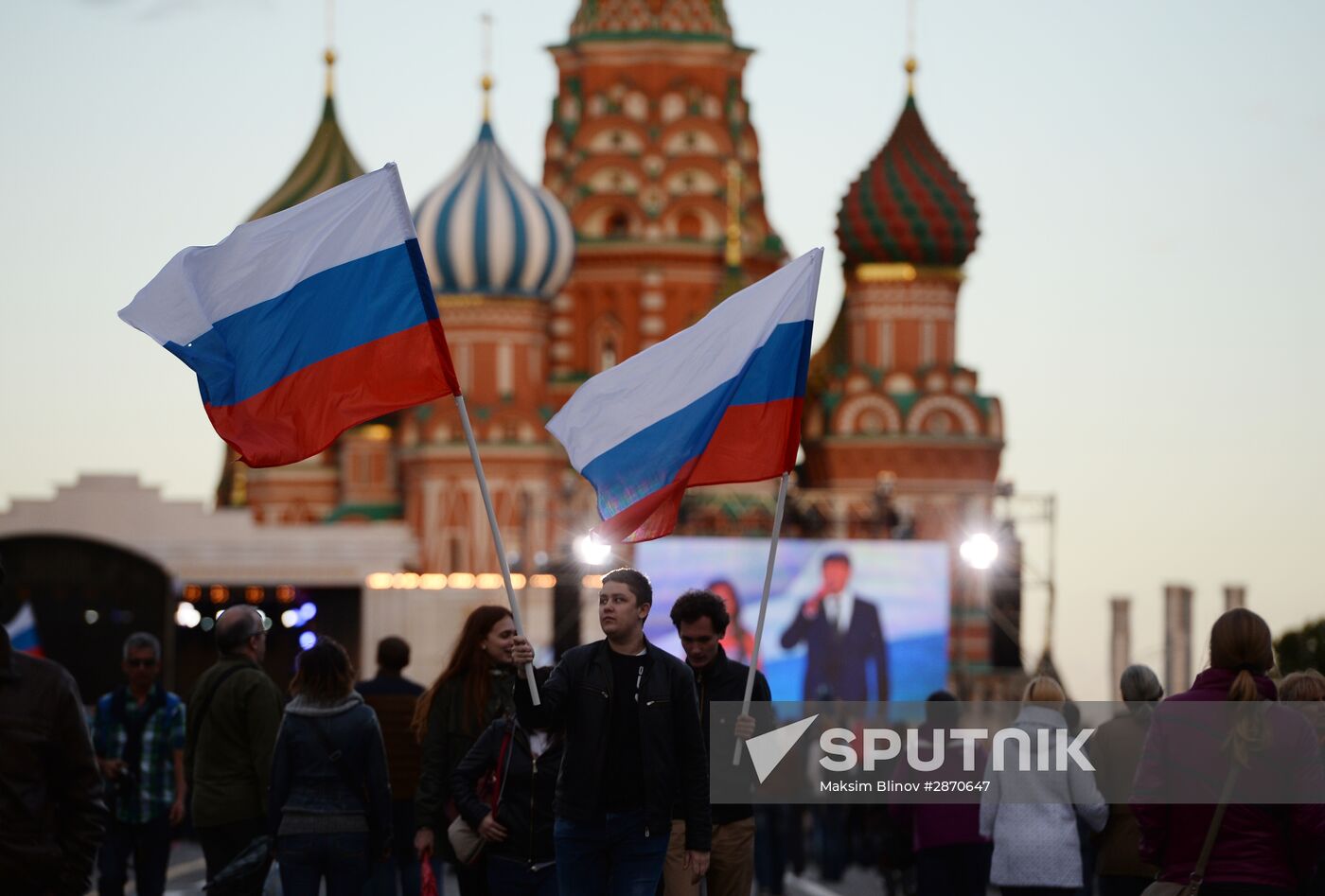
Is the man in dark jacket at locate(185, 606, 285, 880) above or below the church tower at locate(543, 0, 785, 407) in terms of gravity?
below

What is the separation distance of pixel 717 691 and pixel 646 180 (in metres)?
41.4

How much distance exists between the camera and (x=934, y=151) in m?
51.2

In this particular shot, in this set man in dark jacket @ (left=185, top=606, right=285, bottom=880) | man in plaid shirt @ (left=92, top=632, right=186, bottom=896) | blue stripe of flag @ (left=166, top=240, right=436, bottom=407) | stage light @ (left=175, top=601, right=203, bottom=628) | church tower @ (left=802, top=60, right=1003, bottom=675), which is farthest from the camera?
church tower @ (left=802, top=60, right=1003, bottom=675)

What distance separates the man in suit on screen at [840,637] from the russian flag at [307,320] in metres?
27.8

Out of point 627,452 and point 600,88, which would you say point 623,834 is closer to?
point 627,452

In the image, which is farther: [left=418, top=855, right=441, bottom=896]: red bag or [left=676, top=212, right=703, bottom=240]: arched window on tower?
[left=676, top=212, right=703, bottom=240]: arched window on tower

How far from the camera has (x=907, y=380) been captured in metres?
48.7

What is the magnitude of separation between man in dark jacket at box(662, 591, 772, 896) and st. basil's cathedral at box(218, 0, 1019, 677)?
3447cm

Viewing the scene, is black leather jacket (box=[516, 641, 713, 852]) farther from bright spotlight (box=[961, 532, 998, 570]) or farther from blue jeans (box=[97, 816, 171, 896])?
bright spotlight (box=[961, 532, 998, 570])

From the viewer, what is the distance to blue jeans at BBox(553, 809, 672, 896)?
29.0 ft

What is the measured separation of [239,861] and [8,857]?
2666 millimetres

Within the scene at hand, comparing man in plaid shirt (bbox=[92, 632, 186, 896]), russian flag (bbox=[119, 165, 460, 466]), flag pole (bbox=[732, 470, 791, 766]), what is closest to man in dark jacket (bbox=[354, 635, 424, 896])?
man in plaid shirt (bbox=[92, 632, 186, 896])

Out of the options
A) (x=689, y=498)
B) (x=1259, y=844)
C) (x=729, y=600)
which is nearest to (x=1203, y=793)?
(x=1259, y=844)

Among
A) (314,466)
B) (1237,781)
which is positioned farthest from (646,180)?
(1237,781)
